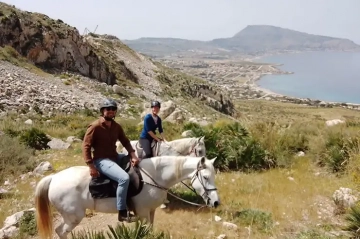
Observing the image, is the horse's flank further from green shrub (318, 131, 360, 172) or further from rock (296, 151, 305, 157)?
rock (296, 151, 305, 157)

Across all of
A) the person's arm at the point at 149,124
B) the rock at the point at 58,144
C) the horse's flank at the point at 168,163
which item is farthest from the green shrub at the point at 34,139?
the horse's flank at the point at 168,163

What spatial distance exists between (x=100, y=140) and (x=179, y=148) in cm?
352

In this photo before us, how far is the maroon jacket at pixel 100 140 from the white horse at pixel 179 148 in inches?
110

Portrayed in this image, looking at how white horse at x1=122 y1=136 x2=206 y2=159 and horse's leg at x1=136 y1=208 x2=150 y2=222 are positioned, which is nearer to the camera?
horse's leg at x1=136 y1=208 x2=150 y2=222

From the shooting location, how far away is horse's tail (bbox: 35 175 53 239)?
5922mm

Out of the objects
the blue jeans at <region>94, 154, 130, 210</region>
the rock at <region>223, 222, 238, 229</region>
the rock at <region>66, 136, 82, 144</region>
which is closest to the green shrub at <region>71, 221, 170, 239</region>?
the blue jeans at <region>94, 154, 130, 210</region>

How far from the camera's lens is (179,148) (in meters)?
9.01

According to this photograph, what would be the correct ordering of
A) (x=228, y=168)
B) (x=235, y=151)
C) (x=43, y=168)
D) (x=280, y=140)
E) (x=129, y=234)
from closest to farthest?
1. (x=129, y=234)
2. (x=43, y=168)
3. (x=228, y=168)
4. (x=235, y=151)
5. (x=280, y=140)

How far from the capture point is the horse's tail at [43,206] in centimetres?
592

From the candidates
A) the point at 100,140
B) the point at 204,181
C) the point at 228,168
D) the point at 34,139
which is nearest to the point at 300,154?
the point at 228,168

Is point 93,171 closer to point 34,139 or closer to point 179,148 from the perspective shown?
point 179,148

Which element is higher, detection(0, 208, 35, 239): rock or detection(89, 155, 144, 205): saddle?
detection(89, 155, 144, 205): saddle

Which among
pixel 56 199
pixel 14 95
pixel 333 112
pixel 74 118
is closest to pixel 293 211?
pixel 56 199

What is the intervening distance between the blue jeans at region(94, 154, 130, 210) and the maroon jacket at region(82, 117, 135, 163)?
157mm
